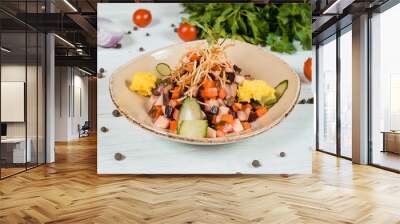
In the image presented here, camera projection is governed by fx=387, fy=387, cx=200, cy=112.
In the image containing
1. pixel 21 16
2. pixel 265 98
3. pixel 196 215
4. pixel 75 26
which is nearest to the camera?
pixel 196 215

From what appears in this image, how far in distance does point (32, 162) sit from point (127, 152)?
2.21m

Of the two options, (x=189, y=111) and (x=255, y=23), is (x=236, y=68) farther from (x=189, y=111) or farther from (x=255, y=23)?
(x=189, y=111)

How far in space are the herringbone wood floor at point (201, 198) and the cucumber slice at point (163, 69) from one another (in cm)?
152

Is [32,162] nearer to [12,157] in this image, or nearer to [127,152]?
[12,157]

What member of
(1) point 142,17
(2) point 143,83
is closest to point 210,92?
(2) point 143,83

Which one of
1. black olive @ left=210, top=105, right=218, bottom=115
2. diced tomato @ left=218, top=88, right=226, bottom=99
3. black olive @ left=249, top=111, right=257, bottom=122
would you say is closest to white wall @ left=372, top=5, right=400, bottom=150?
black olive @ left=249, top=111, right=257, bottom=122

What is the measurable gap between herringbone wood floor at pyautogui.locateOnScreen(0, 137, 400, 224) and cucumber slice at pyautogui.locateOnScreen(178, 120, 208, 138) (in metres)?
0.67

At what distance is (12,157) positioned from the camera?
605cm

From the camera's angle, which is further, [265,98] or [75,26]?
[75,26]

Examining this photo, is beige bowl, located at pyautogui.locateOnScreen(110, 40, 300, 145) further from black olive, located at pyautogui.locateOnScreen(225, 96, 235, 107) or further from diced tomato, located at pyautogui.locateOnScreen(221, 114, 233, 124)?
black olive, located at pyautogui.locateOnScreen(225, 96, 235, 107)

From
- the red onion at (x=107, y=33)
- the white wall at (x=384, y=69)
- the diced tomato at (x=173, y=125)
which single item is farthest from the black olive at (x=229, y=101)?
the white wall at (x=384, y=69)

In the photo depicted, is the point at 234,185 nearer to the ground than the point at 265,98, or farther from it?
nearer to the ground

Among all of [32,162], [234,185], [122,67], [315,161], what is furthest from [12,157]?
[315,161]

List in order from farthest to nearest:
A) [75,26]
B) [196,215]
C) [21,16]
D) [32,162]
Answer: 1. [75,26]
2. [32,162]
3. [21,16]
4. [196,215]
